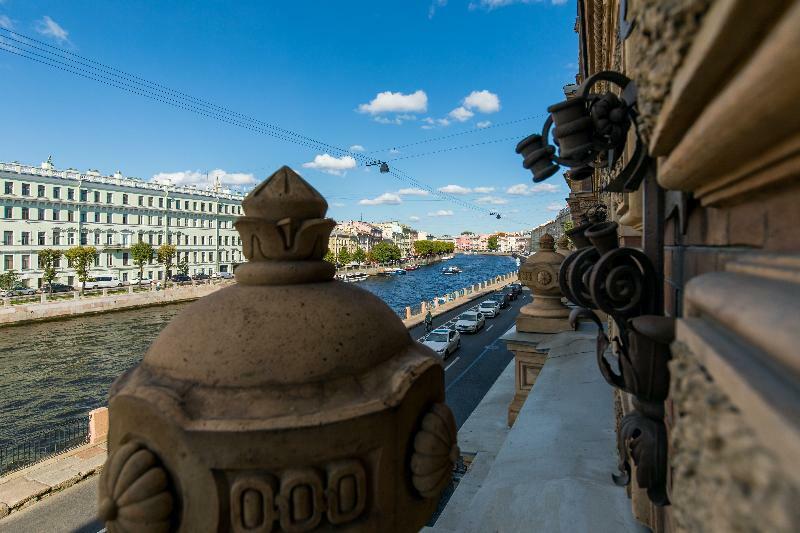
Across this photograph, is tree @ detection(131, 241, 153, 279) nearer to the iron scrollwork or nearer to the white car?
the white car

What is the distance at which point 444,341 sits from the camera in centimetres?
2006

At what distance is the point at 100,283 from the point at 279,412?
54790 mm

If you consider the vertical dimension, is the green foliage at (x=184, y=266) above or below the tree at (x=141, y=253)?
below

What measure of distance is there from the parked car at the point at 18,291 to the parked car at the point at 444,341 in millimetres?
34915

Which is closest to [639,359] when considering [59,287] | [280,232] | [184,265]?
[280,232]

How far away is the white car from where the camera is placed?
4616 cm

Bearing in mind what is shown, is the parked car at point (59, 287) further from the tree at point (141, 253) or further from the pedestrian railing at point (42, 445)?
the pedestrian railing at point (42, 445)

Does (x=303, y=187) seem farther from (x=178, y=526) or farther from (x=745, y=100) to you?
(x=745, y=100)

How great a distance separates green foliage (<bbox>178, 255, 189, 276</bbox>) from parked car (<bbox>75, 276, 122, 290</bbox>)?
9.02m

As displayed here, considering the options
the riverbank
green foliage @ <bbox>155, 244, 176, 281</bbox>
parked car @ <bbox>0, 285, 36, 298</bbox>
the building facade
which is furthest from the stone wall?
green foliage @ <bbox>155, 244, 176, 281</bbox>

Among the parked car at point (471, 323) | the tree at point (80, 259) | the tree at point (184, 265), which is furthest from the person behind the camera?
the tree at point (184, 265)

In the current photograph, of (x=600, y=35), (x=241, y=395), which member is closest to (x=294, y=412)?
(x=241, y=395)

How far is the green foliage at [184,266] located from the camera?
58.3 metres

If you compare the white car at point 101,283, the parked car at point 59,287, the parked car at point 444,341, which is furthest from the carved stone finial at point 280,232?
the white car at point 101,283
